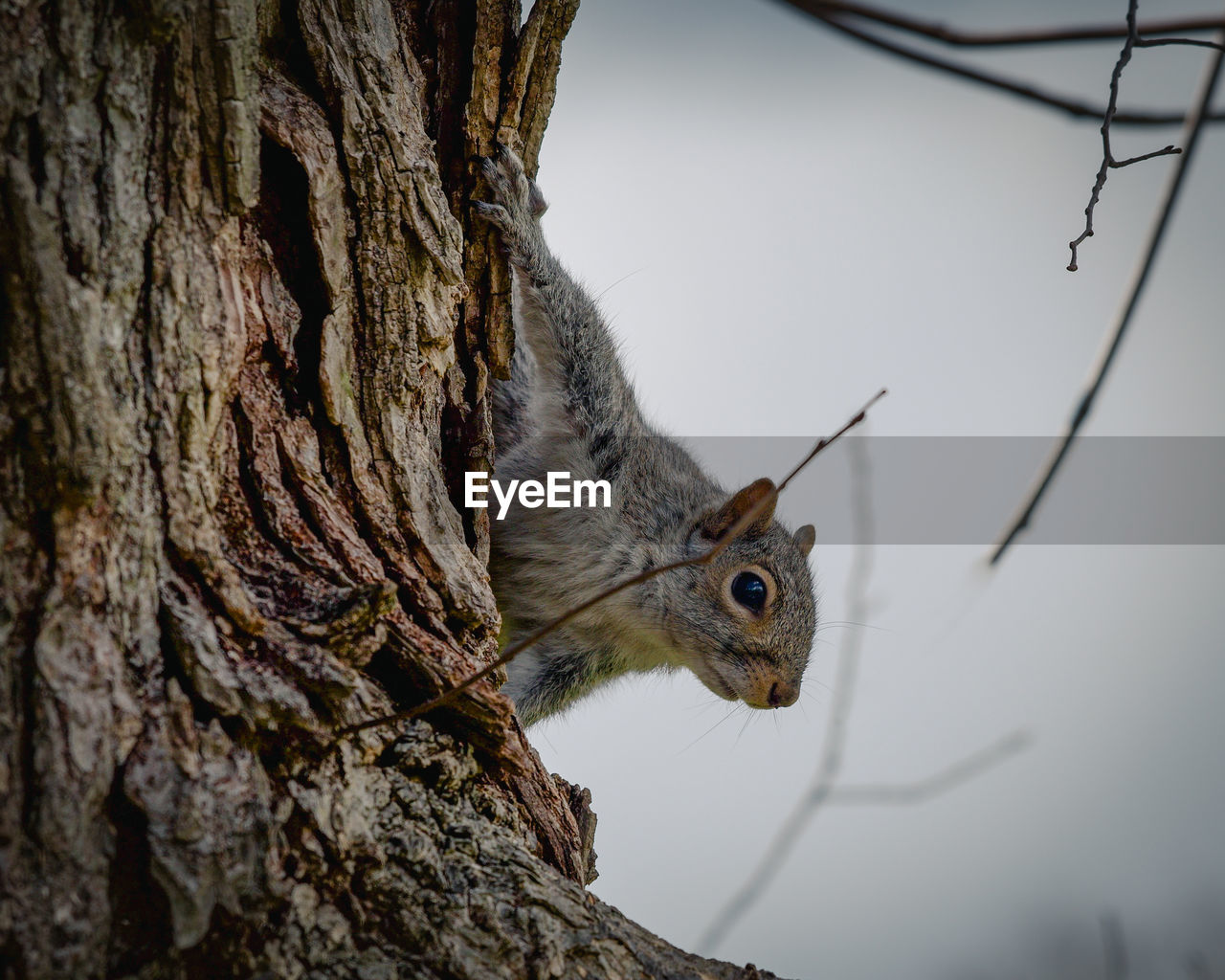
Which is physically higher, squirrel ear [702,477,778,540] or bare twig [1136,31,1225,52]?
Answer: bare twig [1136,31,1225,52]

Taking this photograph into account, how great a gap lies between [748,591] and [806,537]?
2.65ft

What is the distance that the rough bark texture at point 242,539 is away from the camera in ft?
4.66

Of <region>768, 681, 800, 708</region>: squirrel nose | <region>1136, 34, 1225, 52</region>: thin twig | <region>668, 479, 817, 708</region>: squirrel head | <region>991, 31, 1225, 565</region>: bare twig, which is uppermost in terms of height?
<region>1136, 34, 1225, 52</region>: thin twig

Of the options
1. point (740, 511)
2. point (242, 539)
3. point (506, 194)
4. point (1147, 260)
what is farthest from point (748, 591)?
point (1147, 260)

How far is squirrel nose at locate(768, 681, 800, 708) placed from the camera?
13.2 ft

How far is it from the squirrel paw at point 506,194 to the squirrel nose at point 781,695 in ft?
6.65

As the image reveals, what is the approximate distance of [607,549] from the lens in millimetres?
3799

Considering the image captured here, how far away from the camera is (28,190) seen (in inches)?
56.0

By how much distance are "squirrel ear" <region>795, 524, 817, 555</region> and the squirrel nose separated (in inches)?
33.4

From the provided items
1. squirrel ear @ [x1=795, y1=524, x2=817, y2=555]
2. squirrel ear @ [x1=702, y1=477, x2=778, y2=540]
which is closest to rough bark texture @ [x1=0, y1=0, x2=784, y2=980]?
squirrel ear @ [x1=702, y1=477, x2=778, y2=540]

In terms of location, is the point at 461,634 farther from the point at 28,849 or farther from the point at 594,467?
the point at 594,467

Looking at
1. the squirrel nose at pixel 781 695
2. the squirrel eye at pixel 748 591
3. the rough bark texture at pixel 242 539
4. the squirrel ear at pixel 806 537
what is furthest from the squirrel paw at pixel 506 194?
the squirrel ear at pixel 806 537

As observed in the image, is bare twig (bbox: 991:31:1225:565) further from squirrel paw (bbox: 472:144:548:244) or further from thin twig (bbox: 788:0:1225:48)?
squirrel paw (bbox: 472:144:548:244)

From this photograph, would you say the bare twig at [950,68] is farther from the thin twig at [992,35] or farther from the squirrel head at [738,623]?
the squirrel head at [738,623]
